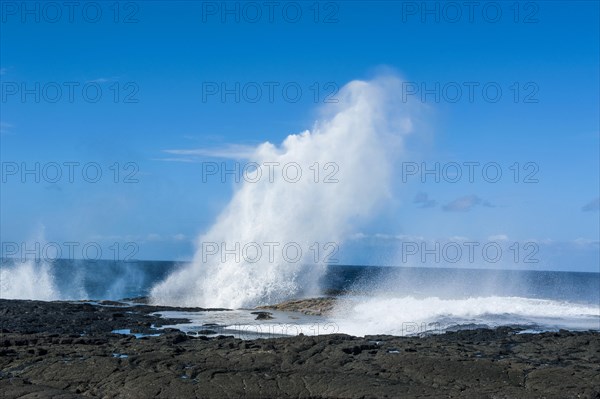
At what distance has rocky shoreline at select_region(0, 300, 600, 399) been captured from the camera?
15.8 m

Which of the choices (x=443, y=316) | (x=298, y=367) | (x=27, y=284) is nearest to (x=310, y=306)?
(x=443, y=316)

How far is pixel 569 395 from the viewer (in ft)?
51.5

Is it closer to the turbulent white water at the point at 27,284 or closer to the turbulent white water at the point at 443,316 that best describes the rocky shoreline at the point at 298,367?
the turbulent white water at the point at 443,316

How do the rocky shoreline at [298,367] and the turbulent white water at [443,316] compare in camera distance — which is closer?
the rocky shoreline at [298,367]

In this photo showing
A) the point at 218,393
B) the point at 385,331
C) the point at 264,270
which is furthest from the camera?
the point at 264,270

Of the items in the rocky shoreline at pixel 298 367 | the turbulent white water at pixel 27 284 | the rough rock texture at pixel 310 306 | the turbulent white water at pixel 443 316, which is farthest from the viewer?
the turbulent white water at pixel 27 284

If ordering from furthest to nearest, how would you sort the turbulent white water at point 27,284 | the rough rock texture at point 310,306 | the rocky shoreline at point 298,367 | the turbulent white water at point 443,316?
the turbulent white water at point 27,284
the rough rock texture at point 310,306
the turbulent white water at point 443,316
the rocky shoreline at point 298,367

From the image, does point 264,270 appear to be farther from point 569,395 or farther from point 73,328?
point 569,395

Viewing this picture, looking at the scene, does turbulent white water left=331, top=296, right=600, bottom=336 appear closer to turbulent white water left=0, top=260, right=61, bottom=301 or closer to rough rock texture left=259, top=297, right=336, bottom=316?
rough rock texture left=259, top=297, right=336, bottom=316

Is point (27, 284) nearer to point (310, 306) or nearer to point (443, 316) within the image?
point (310, 306)

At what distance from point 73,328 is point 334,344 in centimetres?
1415

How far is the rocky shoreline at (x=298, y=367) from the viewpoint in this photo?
51.8 ft

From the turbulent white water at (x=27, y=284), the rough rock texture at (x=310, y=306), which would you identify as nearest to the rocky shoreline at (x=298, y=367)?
the rough rock texture at (x=310, y=306)

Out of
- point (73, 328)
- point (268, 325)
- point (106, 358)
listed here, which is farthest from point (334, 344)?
point (73, 328)
